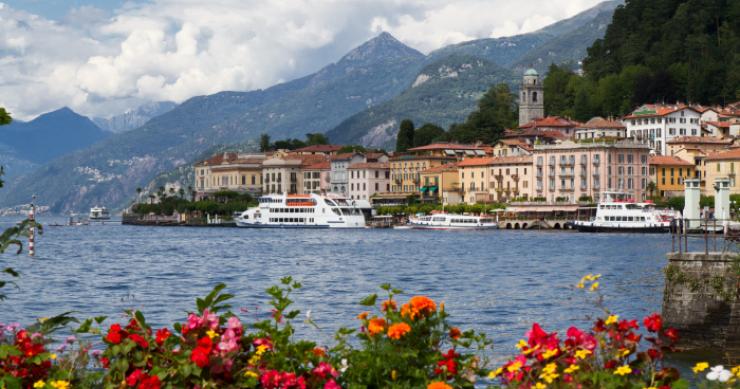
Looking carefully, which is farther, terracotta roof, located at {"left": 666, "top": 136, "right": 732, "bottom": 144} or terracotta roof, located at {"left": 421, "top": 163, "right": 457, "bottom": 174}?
terracotta roof, located at {"left": 421, "top": 163, "right": 457, "bottom": 174}

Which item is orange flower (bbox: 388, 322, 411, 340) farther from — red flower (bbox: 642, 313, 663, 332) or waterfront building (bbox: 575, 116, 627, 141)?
waterfront building (bbox: 575, 116, 627, 141)

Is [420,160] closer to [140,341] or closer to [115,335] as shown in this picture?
[140,341]

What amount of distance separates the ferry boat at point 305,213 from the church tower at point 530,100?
36791 mm

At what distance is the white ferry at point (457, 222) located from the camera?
131 m

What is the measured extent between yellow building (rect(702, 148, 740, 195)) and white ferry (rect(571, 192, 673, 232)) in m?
11.3

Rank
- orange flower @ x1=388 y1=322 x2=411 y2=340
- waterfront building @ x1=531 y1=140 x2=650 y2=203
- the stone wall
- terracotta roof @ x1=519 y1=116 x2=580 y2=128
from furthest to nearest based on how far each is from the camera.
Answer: terracotta roof @ x1=519 y1=116 x2=580 y2=128, waterfront building @ x1=531 y1=140 x2=650 y2=203, the stone wall, orange flower @ x1=388 y1=322 x2=411 y2=340

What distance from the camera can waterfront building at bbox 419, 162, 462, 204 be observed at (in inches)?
6058

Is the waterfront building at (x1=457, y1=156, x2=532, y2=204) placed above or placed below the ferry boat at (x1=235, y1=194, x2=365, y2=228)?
above

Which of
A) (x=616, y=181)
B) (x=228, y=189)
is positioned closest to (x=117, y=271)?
(x=616, y=181)

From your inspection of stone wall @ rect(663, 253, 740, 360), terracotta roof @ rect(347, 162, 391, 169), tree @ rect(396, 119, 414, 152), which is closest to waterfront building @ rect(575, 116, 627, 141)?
terracotta roof @ rect(347, 162, 391, 169)

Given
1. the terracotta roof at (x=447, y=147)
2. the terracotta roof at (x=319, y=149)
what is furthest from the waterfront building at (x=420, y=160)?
the terracotta roof at (x=319, y=149)

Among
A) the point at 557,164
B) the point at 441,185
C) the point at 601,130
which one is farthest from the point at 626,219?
the point at 441,185

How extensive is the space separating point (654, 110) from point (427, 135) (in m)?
46.5

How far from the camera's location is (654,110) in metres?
143
